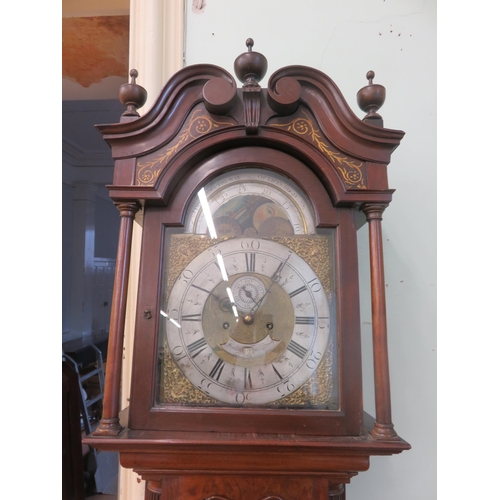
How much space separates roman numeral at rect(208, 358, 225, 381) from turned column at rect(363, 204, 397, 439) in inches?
9.9

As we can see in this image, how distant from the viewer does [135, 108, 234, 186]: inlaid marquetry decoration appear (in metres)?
0.60

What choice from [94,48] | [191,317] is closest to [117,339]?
[191,317]

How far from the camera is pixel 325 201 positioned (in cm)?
61

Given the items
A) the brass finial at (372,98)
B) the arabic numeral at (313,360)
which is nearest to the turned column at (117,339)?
the arabic numeral at (313,360)

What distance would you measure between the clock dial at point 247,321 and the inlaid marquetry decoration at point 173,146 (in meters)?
0.16

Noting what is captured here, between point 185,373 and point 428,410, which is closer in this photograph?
point 185,373

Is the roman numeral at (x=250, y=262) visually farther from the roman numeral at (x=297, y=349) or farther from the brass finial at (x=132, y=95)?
the brass finial at (x=132, y=95)

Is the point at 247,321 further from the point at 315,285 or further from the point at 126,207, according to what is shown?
the point at 126,207

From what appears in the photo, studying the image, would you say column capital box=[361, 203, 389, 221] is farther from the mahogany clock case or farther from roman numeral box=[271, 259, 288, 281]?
roman numeral box=[271, 259, 288, 281]

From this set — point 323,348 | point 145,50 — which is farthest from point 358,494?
point 145,50

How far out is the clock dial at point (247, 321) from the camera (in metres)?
0.59

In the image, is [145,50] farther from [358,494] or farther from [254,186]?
[358,494]

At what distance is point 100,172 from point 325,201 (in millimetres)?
3384

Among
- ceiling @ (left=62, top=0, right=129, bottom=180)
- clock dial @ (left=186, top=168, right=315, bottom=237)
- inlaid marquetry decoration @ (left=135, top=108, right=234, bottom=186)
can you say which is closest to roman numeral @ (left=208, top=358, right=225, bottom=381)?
clock dial @ (left=186, top=168, right=315, bottom=237)
